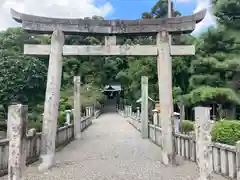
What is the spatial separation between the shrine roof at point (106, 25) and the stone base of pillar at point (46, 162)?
3.53 meters

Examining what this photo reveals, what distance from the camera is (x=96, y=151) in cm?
1106

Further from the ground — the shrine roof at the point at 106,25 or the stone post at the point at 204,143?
the shrine roof at the point at 106,25

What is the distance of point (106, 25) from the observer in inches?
355

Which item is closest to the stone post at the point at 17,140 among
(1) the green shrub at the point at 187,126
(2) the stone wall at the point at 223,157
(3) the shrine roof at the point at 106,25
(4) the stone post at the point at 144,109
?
(3) the shrine roof at the point at 106,25

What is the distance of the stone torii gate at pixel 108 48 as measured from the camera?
852 cm

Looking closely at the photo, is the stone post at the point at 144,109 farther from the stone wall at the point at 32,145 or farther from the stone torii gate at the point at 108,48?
the stone torii gate at the point at 108,48

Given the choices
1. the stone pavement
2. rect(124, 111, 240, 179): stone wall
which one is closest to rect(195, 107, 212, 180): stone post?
rect(124, 111, 240, 179): stone wall

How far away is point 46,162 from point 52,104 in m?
1.57

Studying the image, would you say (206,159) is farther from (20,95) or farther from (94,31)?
(20,95)

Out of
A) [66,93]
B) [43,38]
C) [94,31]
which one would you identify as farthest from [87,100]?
[94,31]

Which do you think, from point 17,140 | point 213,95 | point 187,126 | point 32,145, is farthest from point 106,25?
point 213,95

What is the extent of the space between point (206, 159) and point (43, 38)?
32.7 m

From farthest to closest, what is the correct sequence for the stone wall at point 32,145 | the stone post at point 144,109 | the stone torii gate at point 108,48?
the stone post at point 144,109 < the stone torii gate at point 108,48 < the stone wall at point 32,145

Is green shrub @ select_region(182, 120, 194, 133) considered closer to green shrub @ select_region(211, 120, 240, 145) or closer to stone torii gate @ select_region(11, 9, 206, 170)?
stone torii gate @ select_region(11, 9, 206, 170)
